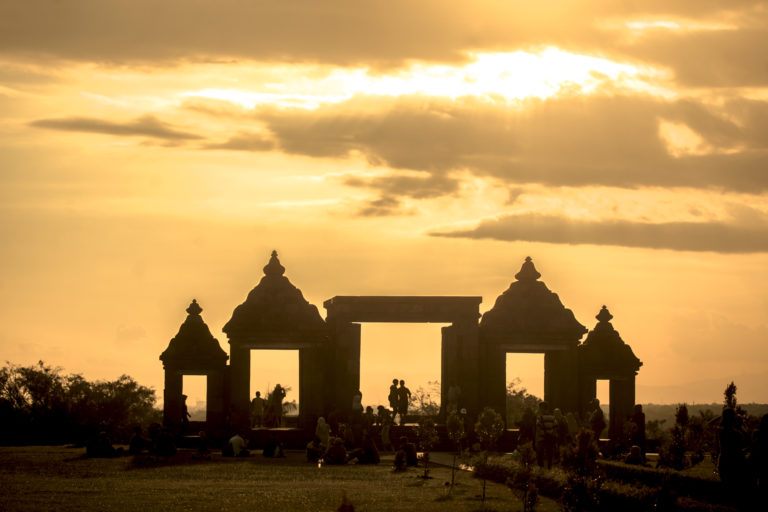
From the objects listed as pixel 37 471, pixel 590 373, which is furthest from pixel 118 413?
pixel 37 471

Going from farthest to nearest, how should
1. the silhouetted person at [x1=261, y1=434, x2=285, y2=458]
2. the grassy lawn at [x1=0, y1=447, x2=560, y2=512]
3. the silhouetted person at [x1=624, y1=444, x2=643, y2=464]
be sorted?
1. the silhouetted person at [x1=261, y1=434, x2=285, y2=458]
2. the silhouetted person at [x1=624, y1=444, x2=643, y2=464]
3. the grassy lawn at [x1=0, y1=447, x2=560, y2=512]

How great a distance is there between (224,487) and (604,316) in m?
21.7

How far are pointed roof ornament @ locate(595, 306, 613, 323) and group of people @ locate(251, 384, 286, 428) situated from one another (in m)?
10.8

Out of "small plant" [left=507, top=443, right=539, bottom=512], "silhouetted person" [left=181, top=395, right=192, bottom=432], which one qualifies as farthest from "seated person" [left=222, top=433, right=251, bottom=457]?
"small plant" [left=507, top=443, right=539, bottom=512]

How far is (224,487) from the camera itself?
114ft

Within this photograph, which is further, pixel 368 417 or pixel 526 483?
pixel 368 417

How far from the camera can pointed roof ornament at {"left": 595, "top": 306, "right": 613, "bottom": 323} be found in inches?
2099

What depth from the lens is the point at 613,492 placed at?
97.6 ft

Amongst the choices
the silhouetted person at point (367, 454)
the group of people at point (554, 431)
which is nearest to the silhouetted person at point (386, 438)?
the group of people at point (554, 431)

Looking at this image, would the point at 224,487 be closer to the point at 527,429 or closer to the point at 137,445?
the point at 137,445

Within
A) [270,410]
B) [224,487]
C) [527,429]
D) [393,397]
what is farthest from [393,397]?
[224,487]

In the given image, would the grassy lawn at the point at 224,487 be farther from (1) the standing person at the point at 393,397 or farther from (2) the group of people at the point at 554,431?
(1) the standing person at the point at 393,397

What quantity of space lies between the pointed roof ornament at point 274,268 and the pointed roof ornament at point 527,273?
25.3ft

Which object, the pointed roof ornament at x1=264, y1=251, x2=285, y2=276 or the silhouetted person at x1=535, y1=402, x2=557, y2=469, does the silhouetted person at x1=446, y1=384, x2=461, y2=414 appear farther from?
the silhouetted person at x1=535, y1=402, x2=557, y2=469
